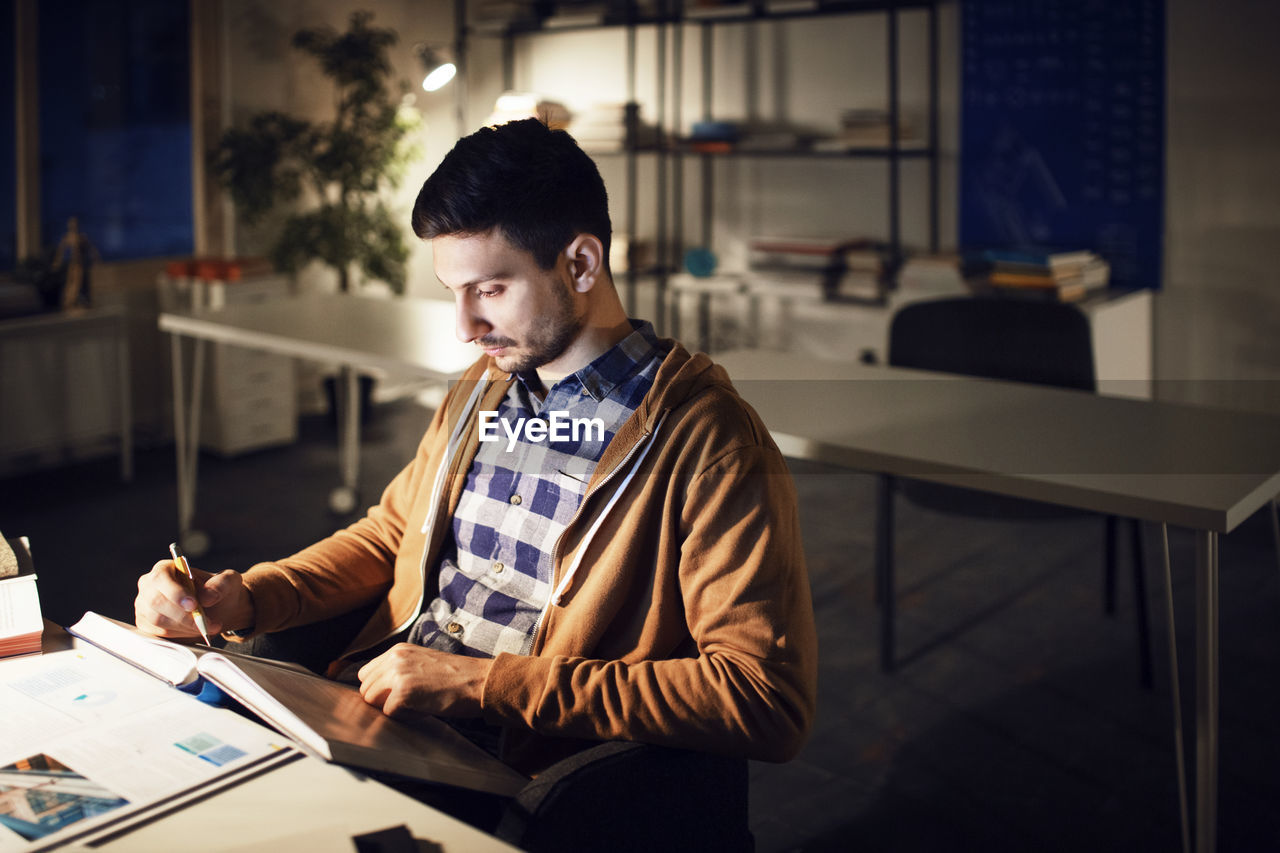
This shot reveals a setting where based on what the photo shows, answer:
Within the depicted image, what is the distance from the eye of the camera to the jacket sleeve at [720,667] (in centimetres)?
119

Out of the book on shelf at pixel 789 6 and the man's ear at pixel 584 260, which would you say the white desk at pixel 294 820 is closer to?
the man's ear at pixel 584 260

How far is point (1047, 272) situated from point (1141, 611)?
57.9 inches

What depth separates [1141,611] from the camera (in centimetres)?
268

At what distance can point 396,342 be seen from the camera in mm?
3143

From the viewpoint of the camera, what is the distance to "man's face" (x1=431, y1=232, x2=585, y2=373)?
1.33 m

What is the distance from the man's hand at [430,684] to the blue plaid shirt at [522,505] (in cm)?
19

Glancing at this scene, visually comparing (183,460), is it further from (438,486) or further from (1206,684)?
(1206,684)

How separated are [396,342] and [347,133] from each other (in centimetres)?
210

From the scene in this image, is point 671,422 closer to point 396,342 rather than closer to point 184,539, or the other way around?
point 396,342

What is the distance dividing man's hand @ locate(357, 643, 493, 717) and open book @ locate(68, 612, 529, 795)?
3 centimetres

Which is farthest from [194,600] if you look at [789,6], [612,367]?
[789,6]

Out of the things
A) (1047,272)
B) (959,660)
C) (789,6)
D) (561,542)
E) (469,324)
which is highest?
(789,6)

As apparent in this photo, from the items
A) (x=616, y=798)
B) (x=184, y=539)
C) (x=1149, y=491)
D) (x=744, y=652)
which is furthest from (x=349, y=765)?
(x=184, y=539)

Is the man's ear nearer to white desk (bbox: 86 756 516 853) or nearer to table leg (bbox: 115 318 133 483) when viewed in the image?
white desk (bbox: 86 756 516 853)
